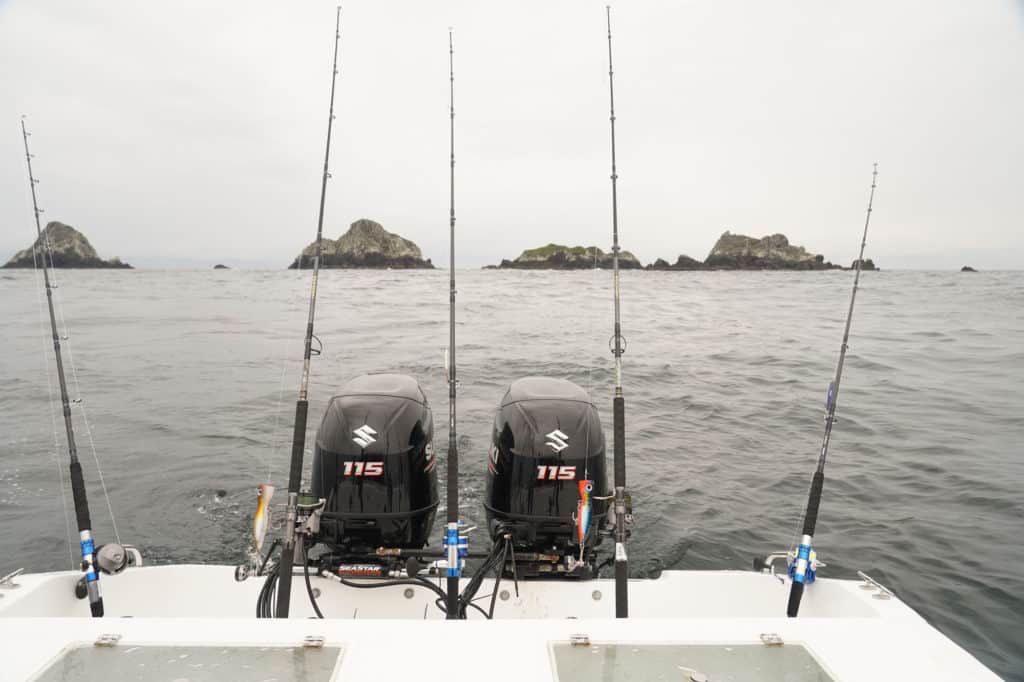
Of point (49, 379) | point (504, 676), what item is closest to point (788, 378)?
point (504, 676)

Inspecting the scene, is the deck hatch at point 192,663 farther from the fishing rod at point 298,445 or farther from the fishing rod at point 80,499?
the fishing rod at point 80,499

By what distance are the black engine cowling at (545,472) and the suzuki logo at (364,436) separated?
2.81 feet

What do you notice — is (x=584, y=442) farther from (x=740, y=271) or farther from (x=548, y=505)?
(x=740, y=271)

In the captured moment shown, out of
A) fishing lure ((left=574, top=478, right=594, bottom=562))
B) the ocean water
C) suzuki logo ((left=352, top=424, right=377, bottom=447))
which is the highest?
suzuki logo ((left=352, top=424, right=377, bottom=447))

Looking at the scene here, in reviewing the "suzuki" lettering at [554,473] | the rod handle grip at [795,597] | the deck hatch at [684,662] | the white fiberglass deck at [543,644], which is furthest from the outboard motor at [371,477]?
the rod handle grip at [795,597]

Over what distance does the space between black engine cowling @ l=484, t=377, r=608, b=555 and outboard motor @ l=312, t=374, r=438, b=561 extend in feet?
1.74

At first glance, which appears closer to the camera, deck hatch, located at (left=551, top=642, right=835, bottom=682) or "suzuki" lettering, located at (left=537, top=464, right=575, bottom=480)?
deck hatch, located at (left=551, top=642, right=835, bottom=682)

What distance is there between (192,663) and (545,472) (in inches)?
92.4

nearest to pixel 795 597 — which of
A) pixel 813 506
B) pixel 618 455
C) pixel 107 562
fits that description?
pixel 813 506

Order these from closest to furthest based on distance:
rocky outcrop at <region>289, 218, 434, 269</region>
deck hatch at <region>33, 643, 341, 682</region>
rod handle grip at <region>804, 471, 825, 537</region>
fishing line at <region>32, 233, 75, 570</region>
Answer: deck hatch at <region>33, 643, 341, 682</region> → rod handle grip at <region>804, 471, 825, 537</region> → fishing line at <region>32, 233, 75, 570</region> → rocky outcrop at <region>289, 218, 434, 269</region>

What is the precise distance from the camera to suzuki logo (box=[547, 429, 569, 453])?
3887 millimetres

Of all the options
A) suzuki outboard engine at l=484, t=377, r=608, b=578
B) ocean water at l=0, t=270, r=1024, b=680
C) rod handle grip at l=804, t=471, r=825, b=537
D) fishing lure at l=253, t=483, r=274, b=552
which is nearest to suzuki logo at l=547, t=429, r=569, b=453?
suzuki outboard engine at l=484, t=377, r=608, b=578

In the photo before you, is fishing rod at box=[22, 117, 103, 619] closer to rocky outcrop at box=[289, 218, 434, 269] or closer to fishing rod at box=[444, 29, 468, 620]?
fishing rod at box=[444, 29, 468, 620]

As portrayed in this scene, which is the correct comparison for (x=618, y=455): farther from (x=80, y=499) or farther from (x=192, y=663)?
(x=80, y=499)
